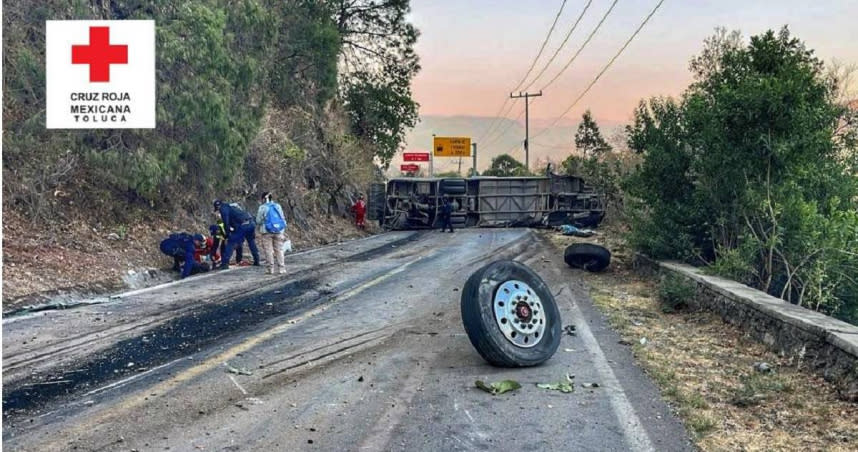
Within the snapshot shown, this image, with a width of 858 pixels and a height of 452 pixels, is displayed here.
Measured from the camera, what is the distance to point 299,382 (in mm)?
5430

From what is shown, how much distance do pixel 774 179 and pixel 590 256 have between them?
414cm

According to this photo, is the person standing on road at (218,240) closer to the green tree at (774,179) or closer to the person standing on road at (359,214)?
the green tree at (774,179)

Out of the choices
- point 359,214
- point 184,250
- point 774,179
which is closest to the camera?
point 774,179

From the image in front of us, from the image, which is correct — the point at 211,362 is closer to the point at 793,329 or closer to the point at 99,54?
the point at 99,54

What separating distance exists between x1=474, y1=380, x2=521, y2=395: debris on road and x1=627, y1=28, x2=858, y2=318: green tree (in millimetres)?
5548

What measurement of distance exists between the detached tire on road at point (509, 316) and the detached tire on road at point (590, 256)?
22.5 feet

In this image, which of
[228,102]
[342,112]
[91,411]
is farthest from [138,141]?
[342,112]

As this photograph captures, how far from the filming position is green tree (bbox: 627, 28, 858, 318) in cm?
914

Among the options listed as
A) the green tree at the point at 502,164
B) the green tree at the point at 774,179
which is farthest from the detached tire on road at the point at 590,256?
the green tree at the point at 502,164

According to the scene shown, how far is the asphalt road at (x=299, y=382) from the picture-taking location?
426 cm

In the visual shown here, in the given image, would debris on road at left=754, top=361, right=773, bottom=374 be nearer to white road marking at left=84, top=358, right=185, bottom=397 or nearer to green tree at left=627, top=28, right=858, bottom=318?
green tree at left=627, top=28, right=858, bottom=318

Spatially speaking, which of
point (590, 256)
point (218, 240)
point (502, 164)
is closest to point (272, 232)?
point (218, 240)

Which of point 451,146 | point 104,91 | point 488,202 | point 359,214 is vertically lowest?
point 359,214

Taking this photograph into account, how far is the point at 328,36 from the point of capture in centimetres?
2678
